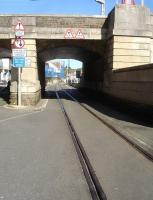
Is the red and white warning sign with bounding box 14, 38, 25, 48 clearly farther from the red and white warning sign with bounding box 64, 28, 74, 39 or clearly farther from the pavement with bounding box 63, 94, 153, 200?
the pavement with bounding box 63, 94, 153, 200

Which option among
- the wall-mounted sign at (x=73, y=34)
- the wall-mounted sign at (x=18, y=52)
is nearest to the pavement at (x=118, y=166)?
the wall-mounted sign at (x=18, y=52)

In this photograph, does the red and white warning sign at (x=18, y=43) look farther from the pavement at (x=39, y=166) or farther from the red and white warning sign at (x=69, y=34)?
the pavement at (x=39, y=166)

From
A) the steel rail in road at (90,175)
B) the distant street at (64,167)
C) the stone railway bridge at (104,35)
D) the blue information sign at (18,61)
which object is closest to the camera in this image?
the steel rail in road at (90,175)

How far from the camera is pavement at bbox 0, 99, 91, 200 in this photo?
661cm

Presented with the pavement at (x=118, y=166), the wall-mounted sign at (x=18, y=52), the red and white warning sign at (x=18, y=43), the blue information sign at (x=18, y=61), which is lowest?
the pavement at (x=118, y=166)

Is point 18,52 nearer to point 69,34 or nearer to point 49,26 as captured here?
point 49,26

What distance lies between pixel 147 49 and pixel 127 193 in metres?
22.0

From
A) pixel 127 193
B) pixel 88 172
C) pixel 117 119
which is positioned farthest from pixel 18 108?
pixel 127 193

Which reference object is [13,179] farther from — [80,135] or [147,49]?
[147,49]

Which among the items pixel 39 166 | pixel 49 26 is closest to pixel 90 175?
pixel 39 166

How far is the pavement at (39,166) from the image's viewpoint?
260 inches

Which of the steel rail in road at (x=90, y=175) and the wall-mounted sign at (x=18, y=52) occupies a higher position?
the wall-mounted sign at (x=18, y=52)

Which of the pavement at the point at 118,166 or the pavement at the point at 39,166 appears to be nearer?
the pavement at the point at 39,166

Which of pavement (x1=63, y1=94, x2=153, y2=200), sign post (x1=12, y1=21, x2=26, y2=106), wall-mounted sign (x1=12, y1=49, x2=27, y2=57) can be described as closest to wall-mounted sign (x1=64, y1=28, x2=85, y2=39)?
sign post (x1=12, y1=21, x2=26, y2=106)
